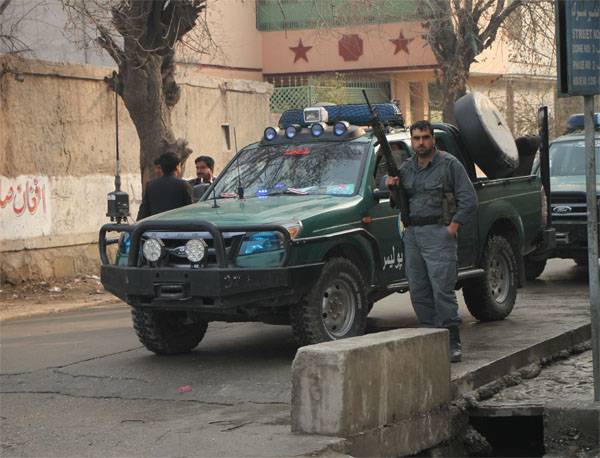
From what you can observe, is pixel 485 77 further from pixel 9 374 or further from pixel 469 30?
pixel 9 374

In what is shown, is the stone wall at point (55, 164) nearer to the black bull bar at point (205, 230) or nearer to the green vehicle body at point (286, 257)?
the green vehicle body at point (286, 257)

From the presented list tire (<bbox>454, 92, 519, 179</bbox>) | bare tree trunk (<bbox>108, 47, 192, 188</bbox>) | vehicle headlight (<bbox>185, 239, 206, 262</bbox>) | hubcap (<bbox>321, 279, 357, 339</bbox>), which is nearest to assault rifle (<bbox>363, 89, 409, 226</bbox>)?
hubcap (<bbox>321, 279, 357, 339</bbox>)

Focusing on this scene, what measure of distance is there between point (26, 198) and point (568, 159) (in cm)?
763

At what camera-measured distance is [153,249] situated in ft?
30.8

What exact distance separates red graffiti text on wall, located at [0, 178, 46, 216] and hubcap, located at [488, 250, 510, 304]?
25.6ft

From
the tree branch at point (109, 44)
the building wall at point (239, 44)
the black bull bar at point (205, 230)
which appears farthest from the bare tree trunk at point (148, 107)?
the building wall at point (239, 44)

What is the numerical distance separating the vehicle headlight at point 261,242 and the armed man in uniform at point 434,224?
3.22 feet

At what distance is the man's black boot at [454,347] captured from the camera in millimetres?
9062

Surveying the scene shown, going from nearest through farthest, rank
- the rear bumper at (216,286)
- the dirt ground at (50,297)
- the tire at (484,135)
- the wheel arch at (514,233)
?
the rear bumper at (216,286) → the tire at (484,135) → the wheel arch at (514,233) → the dirt ground at (50,297)

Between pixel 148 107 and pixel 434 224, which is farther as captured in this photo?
pixel 148 107

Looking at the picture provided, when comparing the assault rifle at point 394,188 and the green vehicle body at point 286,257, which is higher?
the assault rifle at point 394,188

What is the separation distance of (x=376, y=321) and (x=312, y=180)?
7.50ft

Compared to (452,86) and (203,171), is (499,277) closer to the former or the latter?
(203,171)

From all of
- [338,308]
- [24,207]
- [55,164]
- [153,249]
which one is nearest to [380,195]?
[338,308]
